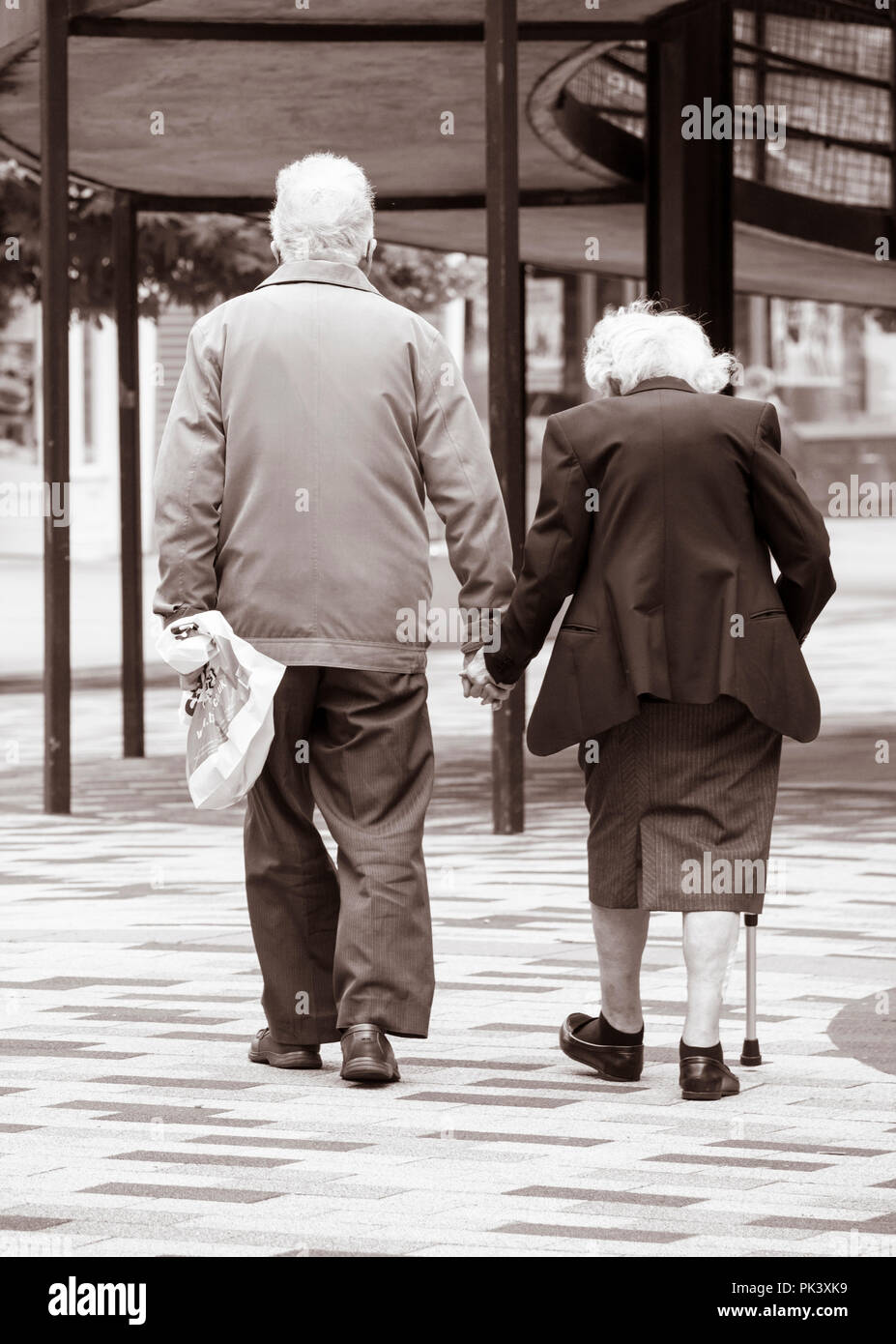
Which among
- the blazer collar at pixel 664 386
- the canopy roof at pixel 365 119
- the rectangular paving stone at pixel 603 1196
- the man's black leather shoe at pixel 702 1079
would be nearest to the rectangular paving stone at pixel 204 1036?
the man's black leather shoe at pixel 702 1079

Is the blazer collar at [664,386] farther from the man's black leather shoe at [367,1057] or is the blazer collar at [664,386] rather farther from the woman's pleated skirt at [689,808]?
the man's black leather shoe at [367,1057]

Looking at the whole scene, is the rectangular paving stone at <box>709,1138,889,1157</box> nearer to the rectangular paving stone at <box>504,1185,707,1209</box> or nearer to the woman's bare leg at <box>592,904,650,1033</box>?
the rectangular paving stone at <box>504,1185,707,1209</box>

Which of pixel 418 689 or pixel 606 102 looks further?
pixel 606 102

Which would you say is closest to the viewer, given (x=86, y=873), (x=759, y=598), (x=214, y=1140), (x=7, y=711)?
(x=214, y=1140)

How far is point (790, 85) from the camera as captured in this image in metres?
14.0

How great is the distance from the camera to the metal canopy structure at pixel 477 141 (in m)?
10.0

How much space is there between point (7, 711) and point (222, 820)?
16.6 ft

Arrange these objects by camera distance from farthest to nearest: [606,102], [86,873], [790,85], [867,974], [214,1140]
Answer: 1. [790,85]
2. [606,102]
3. [86,873]
4. [867,974]
5. [214,1140]

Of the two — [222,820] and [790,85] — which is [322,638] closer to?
[222,820]

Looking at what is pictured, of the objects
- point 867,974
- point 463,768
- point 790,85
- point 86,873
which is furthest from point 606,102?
point 867,974

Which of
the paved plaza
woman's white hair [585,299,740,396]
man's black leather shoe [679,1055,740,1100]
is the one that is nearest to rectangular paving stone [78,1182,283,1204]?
the paved plaza

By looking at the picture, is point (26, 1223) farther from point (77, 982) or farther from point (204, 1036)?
point (77, 982)

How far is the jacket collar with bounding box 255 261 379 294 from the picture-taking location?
579cm

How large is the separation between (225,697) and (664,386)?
1128 mm
